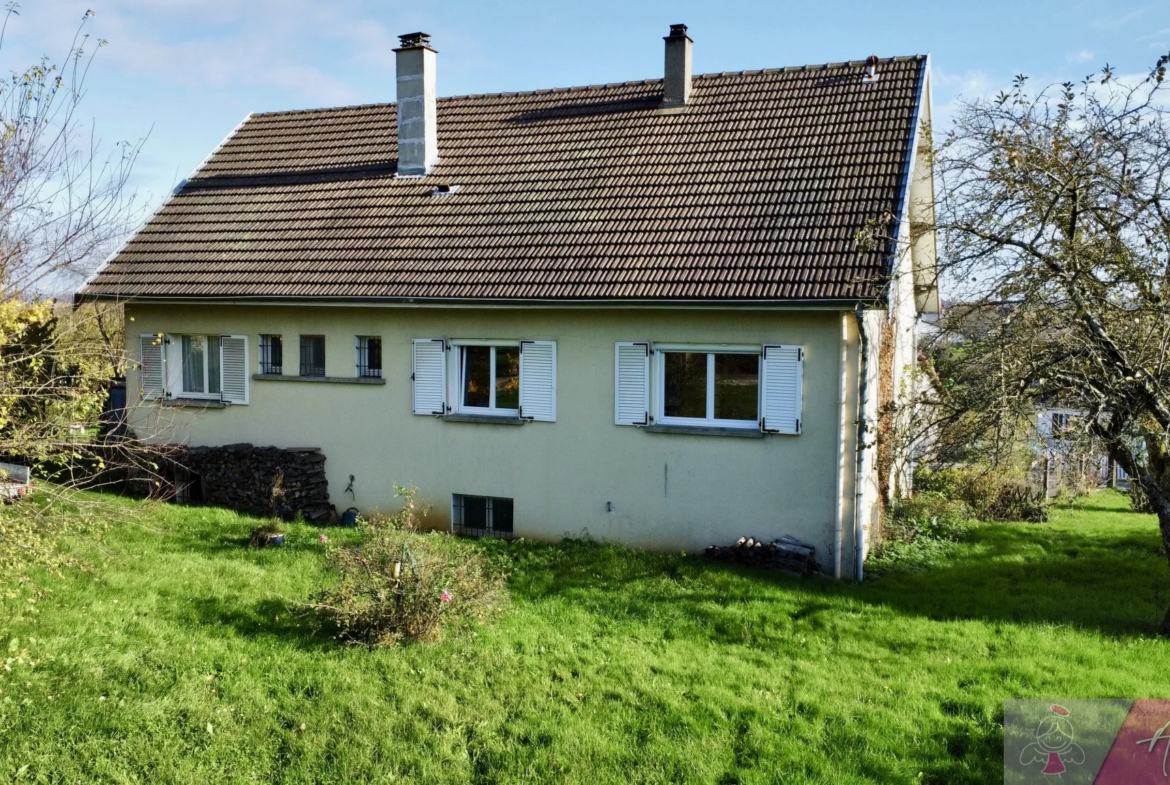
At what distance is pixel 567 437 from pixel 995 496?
8479 millimetres

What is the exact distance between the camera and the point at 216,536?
12.0 meters

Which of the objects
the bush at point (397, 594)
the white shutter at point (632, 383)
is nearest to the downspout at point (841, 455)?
the white shutter at point (632, 383)

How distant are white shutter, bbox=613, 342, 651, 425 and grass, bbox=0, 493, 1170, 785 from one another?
1.93 metres

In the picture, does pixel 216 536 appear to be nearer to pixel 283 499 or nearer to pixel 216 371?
pixel 283 499

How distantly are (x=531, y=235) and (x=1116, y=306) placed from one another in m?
7.50

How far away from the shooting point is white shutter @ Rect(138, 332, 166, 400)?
15.0m

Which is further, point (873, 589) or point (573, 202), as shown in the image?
point (573, 202)

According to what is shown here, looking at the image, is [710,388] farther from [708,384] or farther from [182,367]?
[182,367]

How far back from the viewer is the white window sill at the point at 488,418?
41.5 feet

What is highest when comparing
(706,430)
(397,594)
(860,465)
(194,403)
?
(194,403)

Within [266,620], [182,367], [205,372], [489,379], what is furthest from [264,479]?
[266,620]

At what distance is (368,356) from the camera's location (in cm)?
1377

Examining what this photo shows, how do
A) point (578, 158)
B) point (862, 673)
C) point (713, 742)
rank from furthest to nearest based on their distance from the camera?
point (578, 158) < point (862, 673) < point (713, 742)

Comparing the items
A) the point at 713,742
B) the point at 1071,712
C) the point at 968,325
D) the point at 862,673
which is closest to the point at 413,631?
the point at 713,742
